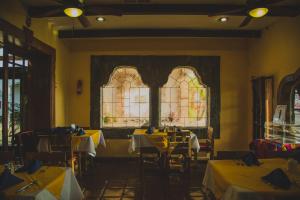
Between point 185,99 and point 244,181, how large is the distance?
4665 mm

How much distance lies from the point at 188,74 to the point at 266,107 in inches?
82.7

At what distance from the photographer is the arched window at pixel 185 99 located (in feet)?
21.9

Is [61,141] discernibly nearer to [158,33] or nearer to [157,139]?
[157,139]

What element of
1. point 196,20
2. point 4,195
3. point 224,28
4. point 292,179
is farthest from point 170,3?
point 4,195

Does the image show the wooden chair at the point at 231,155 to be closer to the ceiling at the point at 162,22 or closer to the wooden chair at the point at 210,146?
the wooden chair at the point at 210,146

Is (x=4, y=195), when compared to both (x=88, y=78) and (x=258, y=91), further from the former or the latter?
(x=258, y=91)

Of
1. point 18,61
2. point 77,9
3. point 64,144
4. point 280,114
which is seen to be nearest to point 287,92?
point 280,114

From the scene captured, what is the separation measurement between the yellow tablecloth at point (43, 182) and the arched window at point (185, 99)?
4481 millimetres

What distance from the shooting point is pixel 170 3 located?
14.3ft

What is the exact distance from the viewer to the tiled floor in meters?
3.94

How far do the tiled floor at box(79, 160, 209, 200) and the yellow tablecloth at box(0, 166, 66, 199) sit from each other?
1.68 meters

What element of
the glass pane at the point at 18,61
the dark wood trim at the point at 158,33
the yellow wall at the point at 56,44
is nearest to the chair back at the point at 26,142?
the glass pane at the point at 18,61

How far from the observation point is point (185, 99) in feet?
21.9

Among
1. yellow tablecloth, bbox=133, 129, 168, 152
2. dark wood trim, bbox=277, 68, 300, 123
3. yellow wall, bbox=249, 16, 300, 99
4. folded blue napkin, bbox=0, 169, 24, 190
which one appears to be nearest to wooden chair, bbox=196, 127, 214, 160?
yellow tablecloth, bbox=133, 129, 168, 152
